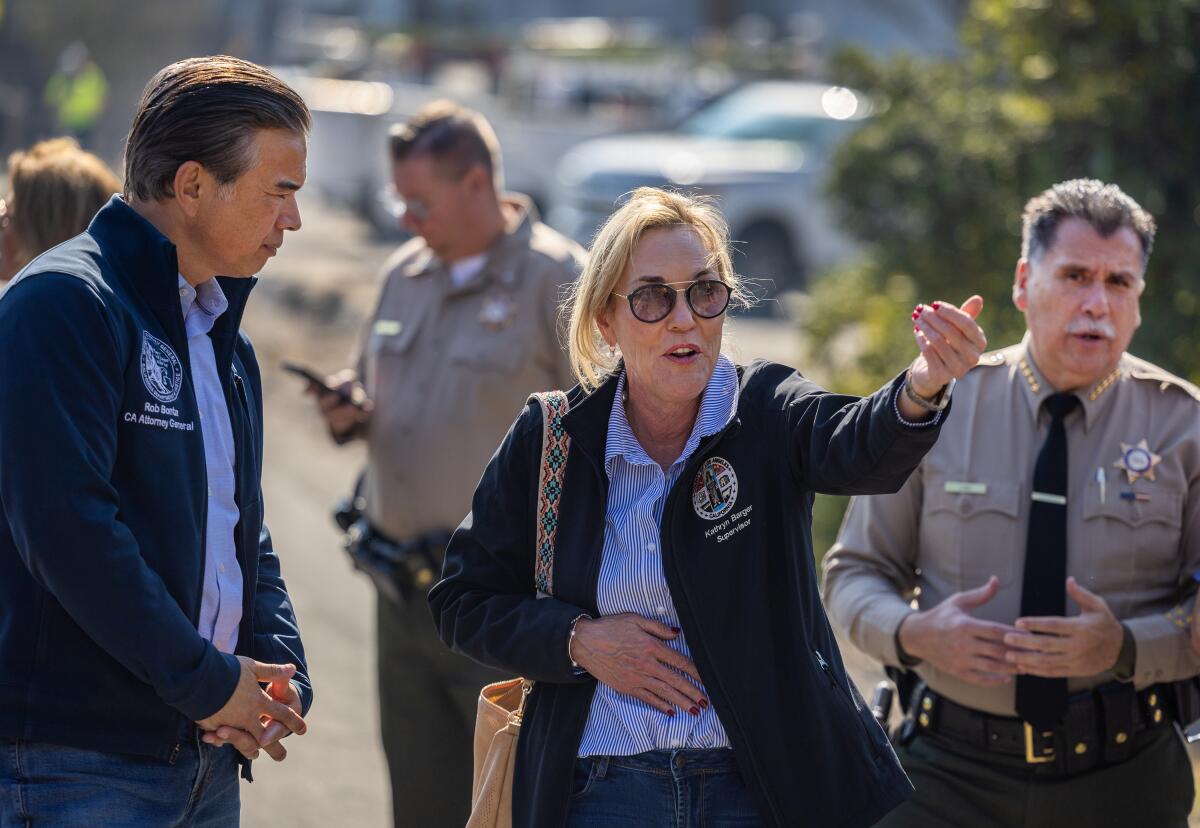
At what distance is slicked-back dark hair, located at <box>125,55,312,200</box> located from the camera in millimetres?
2877

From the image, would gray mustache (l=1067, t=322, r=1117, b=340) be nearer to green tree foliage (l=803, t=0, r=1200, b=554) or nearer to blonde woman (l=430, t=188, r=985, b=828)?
blonde woman (l=430, t=188, r=985, b=828)

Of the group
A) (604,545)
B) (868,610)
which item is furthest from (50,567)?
(868,610)

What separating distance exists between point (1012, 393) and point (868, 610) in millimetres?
660

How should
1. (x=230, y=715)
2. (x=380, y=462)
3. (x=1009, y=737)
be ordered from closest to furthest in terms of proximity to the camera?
(x=230, y=715)
(x=1009, y=737)
(x=380, y=462)

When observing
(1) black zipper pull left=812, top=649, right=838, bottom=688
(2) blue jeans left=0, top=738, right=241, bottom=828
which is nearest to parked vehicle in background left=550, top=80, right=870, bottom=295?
(1) black zipper pull left=812, top=649, right=838, bottom=688

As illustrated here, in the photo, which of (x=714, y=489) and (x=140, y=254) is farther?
(x=714, y=489)

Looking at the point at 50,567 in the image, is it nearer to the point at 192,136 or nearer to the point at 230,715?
the point at 230,715

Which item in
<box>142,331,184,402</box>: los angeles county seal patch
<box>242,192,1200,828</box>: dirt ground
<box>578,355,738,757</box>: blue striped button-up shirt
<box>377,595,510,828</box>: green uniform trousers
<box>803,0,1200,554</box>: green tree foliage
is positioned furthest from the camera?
<box>803,0,1200,554</box>: green tree foliage

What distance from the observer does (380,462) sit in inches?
192

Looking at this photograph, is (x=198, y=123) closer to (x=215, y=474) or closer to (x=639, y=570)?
(x=215, y=474)

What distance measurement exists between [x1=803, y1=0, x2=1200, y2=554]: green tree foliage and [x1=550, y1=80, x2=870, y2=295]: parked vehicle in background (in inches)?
301

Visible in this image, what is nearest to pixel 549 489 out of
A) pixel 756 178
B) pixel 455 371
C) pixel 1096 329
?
pixel 1096 329

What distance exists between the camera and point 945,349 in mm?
2662

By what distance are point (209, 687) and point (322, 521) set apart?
7073 mm
